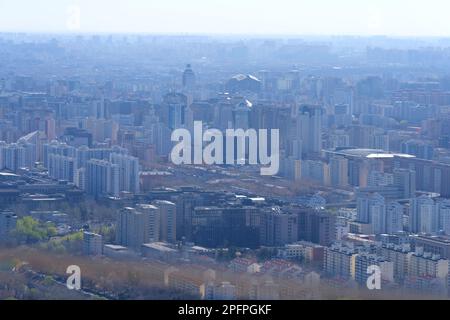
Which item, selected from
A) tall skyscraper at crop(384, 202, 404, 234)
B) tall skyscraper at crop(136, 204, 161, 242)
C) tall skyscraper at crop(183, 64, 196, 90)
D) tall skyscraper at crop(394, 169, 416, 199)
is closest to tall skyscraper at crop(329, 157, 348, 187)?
tall skyscraper at crop(394, 169, 416, 199)

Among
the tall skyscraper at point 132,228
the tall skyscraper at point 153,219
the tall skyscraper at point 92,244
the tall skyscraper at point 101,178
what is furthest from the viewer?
the tall skyscraper at point 101,178

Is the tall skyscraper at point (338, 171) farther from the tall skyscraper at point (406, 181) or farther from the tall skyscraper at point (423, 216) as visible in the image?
the tall skyscraper at point (423, 216)

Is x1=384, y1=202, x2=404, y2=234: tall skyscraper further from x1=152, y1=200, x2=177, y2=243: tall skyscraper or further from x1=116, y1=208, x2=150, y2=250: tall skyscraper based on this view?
x1=116, y1=208, x2=150, y2=250: tall skyscraper

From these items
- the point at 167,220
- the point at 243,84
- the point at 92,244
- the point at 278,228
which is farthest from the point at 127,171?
the point at 243,84

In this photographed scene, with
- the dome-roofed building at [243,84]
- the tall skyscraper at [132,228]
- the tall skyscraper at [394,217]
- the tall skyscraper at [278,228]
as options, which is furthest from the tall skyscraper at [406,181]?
the dome-roofed building at [243,84]

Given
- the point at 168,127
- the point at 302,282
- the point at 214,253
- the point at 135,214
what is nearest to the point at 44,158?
the point at 168,127

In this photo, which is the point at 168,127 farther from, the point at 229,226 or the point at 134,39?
the point at 229,226

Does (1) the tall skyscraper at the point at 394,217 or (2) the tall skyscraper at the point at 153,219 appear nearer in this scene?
(2) the tall skyscraper at the point at 153,219

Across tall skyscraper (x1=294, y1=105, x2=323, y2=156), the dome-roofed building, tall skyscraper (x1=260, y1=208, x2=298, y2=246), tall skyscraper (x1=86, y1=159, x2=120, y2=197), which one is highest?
the dome-roofed building

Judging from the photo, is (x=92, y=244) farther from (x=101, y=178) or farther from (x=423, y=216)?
(x=101, y=178)

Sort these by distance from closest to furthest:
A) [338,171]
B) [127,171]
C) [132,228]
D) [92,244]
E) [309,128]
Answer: [92,244] → [132,228] → [127,171] → [338,171] → [309,128]

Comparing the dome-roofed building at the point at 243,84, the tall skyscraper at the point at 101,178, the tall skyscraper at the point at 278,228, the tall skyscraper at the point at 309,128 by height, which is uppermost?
the dome-roofed building at the point at 243,84
